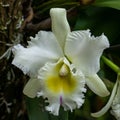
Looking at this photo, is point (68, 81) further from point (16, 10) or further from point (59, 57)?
point (16, 10)

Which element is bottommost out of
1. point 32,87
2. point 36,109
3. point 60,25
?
point 36,109

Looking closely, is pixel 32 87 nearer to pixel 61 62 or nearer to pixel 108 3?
pixel 61 62

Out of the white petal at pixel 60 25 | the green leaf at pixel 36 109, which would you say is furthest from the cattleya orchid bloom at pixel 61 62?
the green leaf at pixel 36 109

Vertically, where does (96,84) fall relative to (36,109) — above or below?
above

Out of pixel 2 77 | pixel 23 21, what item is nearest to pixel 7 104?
pixel 2 77

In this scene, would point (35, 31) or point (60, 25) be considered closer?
point (60, 25)

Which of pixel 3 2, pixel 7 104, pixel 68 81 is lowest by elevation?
pixel 7 104

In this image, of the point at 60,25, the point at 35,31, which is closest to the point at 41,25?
the point at 35,31

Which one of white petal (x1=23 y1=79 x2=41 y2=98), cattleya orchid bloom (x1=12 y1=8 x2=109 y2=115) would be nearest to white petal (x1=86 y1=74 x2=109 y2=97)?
cattleya orchid bloom (x1=12 y1=8 x2=109 y2=115)
